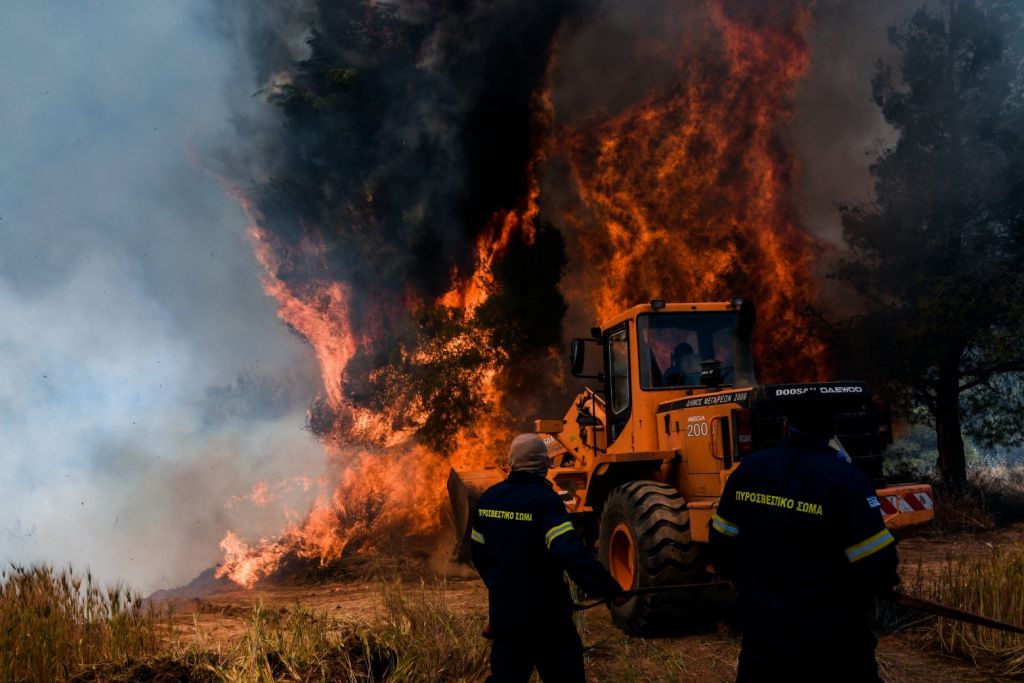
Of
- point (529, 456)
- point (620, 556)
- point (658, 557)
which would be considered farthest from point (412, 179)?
point (529, 456)

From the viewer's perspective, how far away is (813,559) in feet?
9.93

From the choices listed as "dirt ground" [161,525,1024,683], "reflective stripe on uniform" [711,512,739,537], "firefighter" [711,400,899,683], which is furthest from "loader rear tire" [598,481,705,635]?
"firefighter" [711,400,899,683]

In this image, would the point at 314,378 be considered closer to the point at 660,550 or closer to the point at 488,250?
the point at 488,250

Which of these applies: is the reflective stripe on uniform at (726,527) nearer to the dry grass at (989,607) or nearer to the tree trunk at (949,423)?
the dry grass at (989,607)

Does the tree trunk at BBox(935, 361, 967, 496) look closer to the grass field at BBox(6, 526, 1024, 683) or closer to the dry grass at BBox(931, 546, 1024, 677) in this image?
the grass field at BBox(6, 526, 1024, 683)

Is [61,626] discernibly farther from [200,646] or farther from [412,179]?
[412,179]

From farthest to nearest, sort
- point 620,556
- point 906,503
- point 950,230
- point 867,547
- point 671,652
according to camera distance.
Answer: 1. point 950,230
2. point 620,556
3. point 906,503
4. point 671,652
5. point 867,547

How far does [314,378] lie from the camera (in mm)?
20438

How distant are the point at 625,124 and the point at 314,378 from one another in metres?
10.8

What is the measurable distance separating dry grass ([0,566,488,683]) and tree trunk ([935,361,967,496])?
12211 mm

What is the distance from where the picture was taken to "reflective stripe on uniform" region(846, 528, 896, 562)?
9.68 ft

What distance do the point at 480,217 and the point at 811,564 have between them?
606 inches

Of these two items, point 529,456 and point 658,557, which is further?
point 658,557

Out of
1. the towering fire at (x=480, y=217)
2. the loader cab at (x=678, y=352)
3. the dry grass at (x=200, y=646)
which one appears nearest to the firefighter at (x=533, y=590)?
the dry grass at (x=200, y=646)
